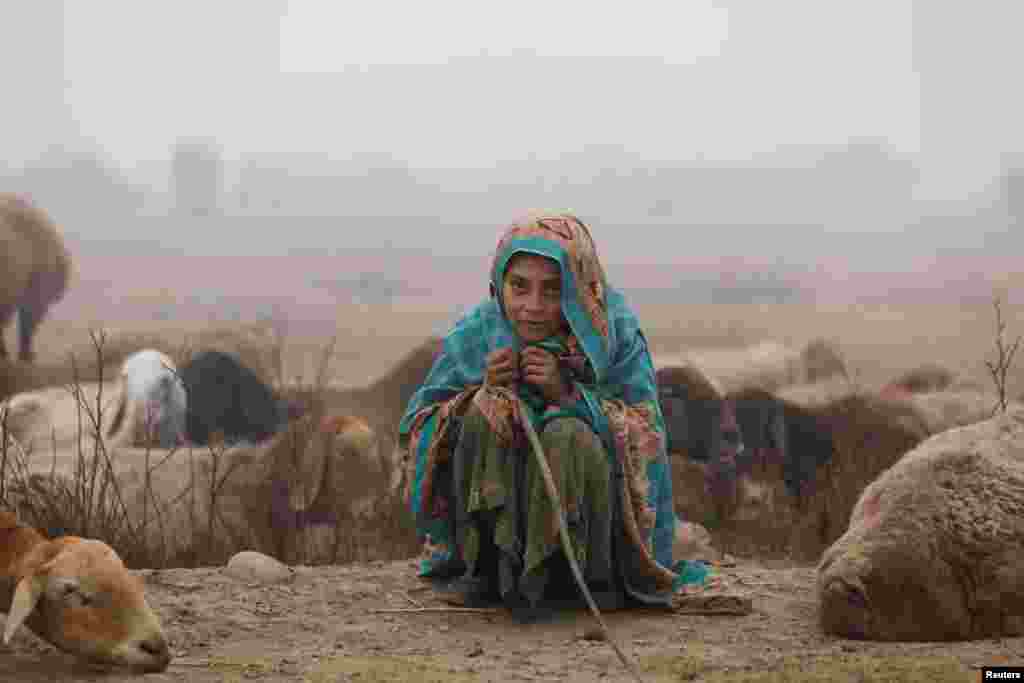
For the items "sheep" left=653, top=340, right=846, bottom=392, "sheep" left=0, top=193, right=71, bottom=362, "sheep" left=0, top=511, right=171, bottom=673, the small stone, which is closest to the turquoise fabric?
the small stone

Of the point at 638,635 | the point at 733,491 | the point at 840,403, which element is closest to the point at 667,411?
the point at 733,491

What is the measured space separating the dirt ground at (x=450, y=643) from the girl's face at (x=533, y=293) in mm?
1140

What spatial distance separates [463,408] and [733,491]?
12.2 feet

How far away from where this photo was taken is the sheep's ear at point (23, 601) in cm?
395

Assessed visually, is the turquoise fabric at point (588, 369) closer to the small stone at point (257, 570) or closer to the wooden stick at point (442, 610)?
the wooden stick at point (442, 610)

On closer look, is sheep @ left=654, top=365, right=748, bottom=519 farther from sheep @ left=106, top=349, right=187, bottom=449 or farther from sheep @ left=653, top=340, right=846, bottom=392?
sheep @ left=653, top=340, right=846, bottom=392

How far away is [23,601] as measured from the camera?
4027 mm

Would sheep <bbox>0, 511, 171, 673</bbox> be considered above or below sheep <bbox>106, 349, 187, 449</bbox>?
below

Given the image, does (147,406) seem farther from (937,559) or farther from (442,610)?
(937,559)

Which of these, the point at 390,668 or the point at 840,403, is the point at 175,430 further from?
the point at 390,668

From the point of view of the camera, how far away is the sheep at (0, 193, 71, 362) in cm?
1546

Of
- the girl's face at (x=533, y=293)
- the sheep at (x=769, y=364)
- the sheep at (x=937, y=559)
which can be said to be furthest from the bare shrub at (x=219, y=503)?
the sheep at (x=769, y=364)

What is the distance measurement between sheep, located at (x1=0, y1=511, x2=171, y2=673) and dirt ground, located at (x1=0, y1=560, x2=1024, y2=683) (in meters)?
0.19

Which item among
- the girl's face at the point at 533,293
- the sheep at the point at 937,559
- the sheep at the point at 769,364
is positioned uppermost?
the girl's face at the point at 533,293
